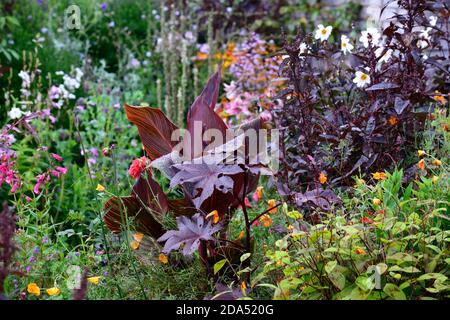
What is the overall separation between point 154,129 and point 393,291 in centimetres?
117

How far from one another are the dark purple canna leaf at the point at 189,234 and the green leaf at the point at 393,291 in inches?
24.0

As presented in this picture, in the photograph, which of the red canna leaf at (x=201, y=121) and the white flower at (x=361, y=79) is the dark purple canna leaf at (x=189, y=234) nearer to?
the red canna leaf at (x=201, y=121)

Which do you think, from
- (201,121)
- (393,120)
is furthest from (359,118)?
(201,121)

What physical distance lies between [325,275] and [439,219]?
1.66 ft

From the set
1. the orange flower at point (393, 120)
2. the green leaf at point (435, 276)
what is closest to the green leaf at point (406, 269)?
the green leaf at point (435, 276)

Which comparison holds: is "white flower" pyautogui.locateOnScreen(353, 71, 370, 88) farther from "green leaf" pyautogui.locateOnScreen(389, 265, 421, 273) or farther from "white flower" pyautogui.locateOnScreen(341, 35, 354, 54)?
"green leaf" pyautogui.locateOnScreen(389, 265, 421, 273)

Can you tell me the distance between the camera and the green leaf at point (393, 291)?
196 centimetres

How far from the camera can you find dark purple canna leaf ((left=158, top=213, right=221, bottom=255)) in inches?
86.9

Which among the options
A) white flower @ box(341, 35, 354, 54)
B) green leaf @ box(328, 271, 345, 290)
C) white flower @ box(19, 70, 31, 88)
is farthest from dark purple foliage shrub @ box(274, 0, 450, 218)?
white flower @ box(19, 70, 31, 88)

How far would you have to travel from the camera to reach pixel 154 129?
2627 millimetres

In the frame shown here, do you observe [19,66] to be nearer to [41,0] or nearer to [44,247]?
[41,0]

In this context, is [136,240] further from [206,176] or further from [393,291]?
[393,291]

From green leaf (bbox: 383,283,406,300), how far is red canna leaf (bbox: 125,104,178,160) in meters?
1.08

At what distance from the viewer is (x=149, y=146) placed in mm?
2654
